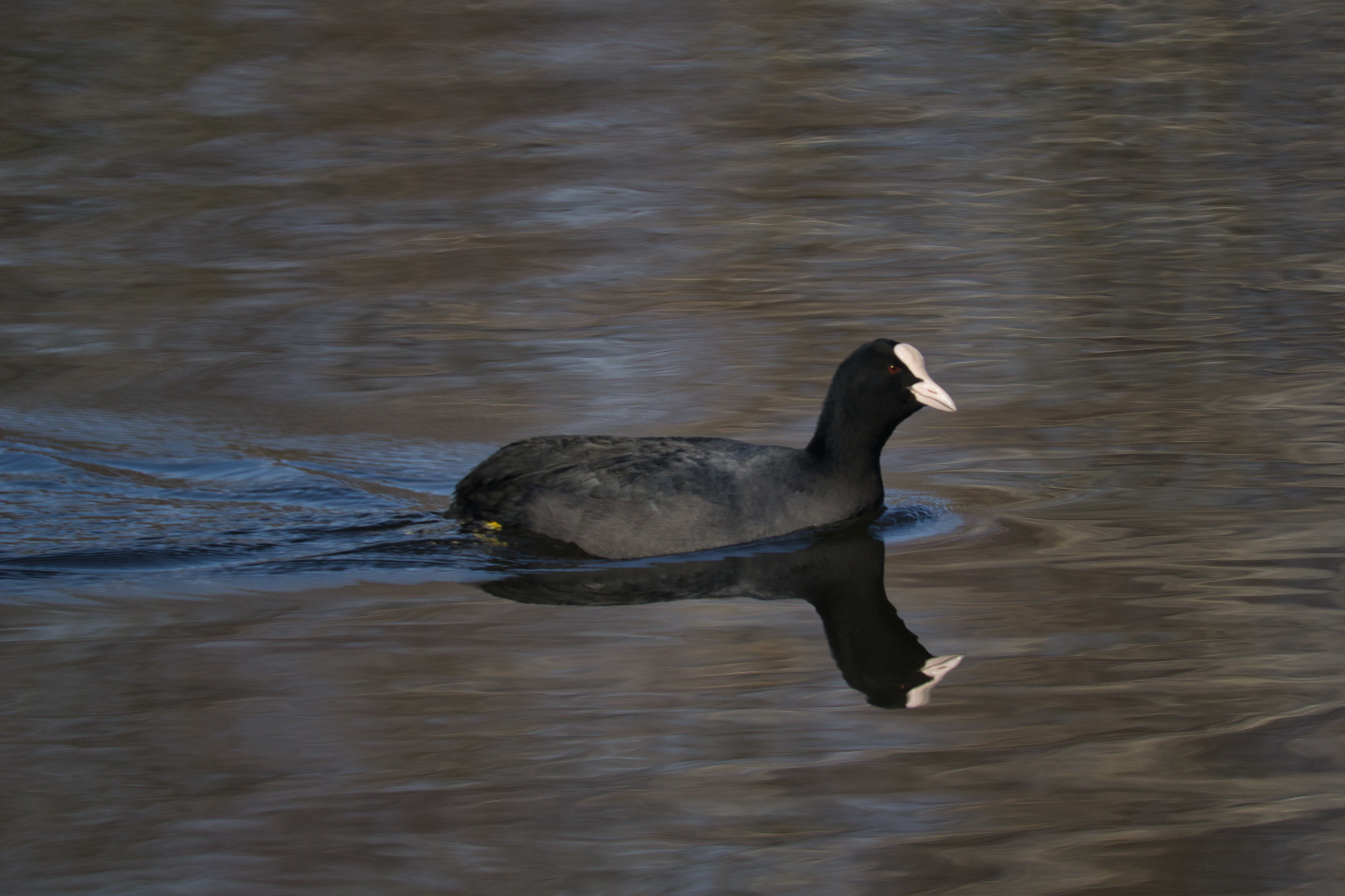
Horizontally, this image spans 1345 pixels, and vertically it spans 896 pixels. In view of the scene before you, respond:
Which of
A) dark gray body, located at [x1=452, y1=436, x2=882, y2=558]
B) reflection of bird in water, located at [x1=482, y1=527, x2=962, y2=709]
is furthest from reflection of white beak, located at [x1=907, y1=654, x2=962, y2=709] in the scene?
dark gray body, located at [x1=452, y1=436, x2=882, y2=558]

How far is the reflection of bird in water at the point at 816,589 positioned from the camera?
5234 millimetres

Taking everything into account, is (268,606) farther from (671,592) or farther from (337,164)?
(337,164)

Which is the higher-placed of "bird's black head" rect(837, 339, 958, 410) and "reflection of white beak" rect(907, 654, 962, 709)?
"bird's black head" rect(837, 339, 958, 410)

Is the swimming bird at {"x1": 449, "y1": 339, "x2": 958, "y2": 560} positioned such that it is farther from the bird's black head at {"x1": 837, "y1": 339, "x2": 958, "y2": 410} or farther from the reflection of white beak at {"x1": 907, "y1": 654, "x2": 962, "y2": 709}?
the reflection of white beak at {"x1": 907, "y1": 654, "x2": 962, "y2": 709}

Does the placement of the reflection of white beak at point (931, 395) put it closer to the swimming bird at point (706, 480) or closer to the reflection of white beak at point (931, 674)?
the swimming bird at point (706, 480)

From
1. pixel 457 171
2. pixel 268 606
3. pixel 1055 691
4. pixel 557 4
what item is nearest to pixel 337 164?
pixel 457 171

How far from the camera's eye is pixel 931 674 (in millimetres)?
5082

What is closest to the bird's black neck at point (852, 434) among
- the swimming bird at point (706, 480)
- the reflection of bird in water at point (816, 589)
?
the swimming bird at point (706, 480)

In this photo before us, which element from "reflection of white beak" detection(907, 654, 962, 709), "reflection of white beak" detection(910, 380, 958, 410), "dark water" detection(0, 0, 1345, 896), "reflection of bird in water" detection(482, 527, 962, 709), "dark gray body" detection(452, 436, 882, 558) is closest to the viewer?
"dark water" detection(0, 0, 1345, 896)

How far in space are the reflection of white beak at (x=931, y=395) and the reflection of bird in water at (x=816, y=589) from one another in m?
0.54

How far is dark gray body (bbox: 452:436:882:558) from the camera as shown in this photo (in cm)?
636

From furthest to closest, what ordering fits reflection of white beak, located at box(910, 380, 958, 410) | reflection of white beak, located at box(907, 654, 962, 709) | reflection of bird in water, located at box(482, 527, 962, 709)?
reflection of white beak, located at box(910, 380, 958, 410), reflection of bird in water, located at box(482, 527, 962, 709), reflection of white beak, located at box(907, 654, 962, 709)

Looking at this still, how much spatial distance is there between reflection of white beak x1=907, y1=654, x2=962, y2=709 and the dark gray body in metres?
1.36

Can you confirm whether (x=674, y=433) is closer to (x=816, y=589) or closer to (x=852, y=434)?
(x=852, y=434)
